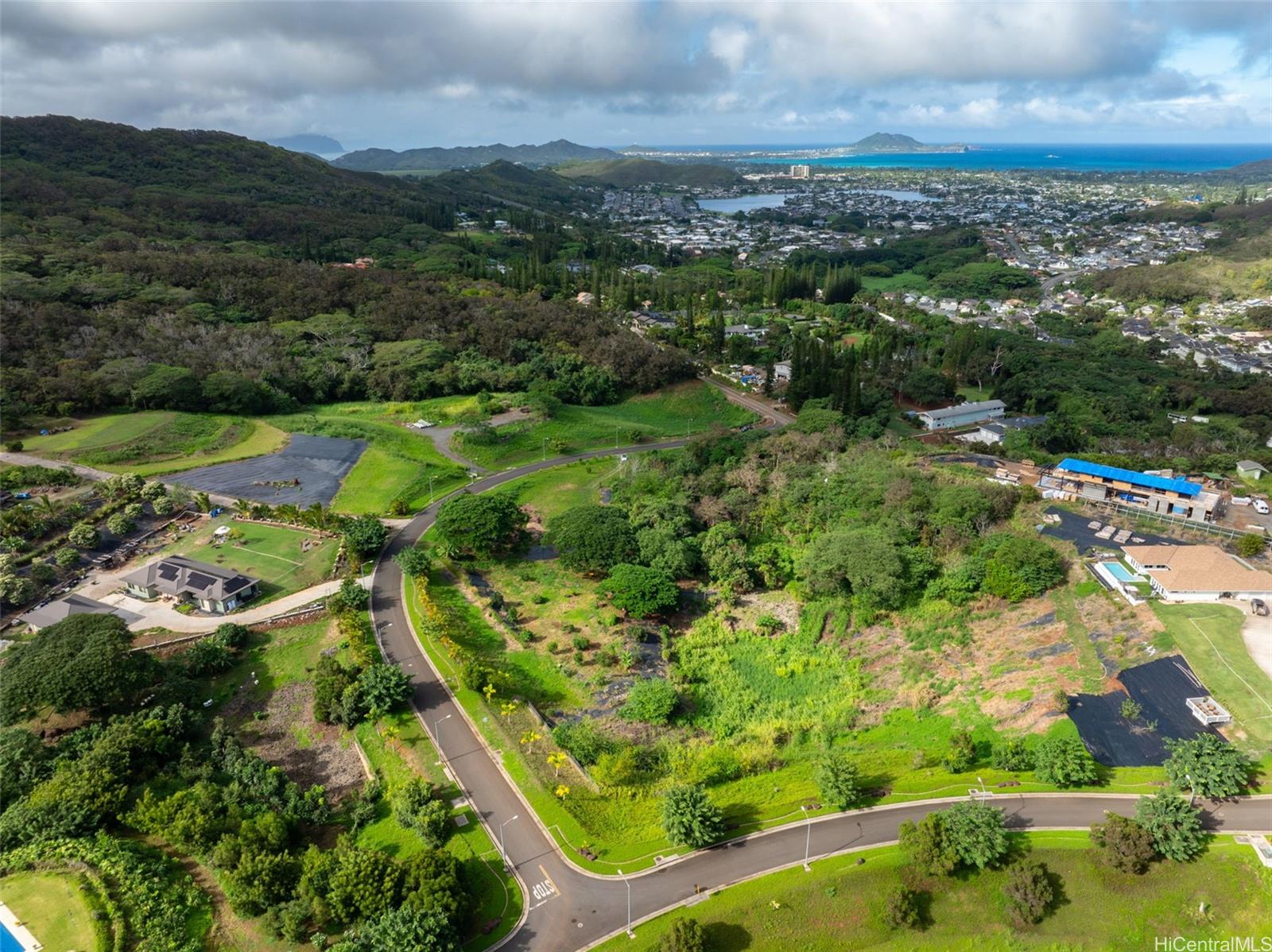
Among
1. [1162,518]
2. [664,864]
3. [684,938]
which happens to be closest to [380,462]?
[664,864]

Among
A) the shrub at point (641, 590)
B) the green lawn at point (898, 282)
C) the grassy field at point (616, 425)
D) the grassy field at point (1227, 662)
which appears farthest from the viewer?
the green lawn at point (898, 282)

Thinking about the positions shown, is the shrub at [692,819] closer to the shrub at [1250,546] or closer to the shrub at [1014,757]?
the shrub at [1014,757]

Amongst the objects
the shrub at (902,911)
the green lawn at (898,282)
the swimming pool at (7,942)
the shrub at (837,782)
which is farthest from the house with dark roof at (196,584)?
the green lawn at (898,282)

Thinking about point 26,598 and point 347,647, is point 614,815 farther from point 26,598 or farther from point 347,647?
point 26,598

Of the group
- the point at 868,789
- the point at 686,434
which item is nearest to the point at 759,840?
the point at 868,789

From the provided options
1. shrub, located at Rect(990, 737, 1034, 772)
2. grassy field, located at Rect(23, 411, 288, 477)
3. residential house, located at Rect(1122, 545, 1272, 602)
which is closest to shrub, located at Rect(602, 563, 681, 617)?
shrub, located at Rect(990, 737, 1034, 772)

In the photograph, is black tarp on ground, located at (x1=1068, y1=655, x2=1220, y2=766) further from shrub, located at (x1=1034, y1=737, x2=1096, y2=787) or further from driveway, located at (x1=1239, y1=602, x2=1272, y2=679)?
driveway, located at (x1=1239, y1=602, x2=1272, y2=679)
